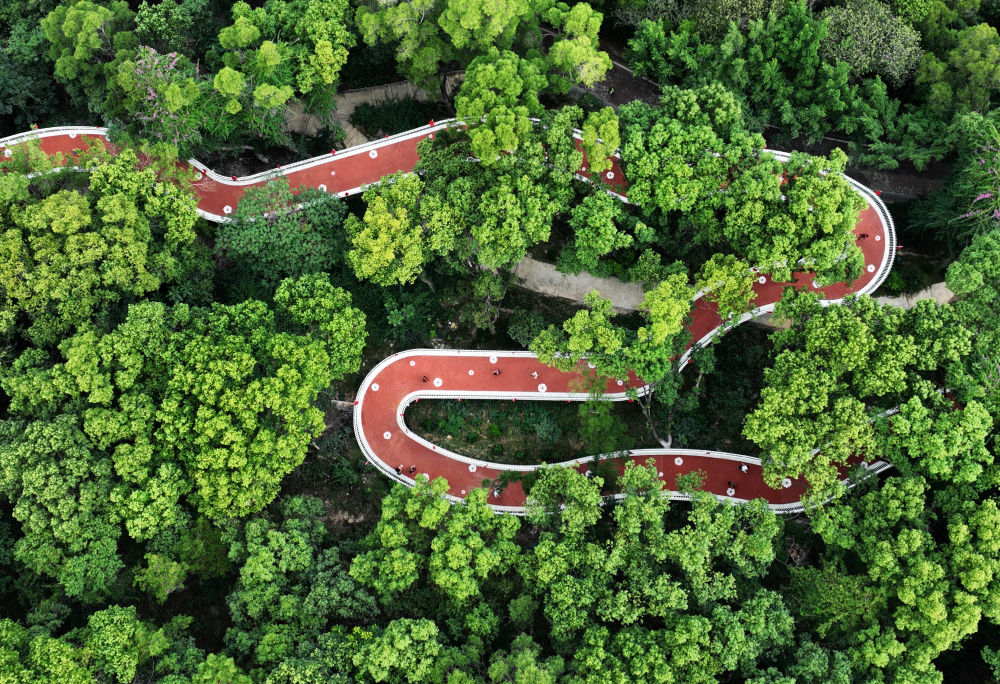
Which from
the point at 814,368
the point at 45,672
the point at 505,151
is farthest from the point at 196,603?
the point at 814,368

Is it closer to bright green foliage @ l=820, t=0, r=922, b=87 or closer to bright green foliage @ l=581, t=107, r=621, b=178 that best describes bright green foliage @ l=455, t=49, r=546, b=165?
bright green foliage @ l=581, t=107, r=621, b=178

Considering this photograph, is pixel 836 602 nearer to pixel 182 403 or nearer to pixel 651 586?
pixel 651 586

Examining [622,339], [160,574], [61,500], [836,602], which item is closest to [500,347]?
[622,339]

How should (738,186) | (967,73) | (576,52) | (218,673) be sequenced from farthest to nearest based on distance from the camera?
(967,73) → (576,52) → (738,186) → (218,673)

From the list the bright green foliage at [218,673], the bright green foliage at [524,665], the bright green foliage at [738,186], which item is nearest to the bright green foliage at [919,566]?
the bright green foliage at [738,186]

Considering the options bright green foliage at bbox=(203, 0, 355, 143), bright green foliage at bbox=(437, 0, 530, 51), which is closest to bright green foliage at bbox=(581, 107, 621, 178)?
bright green foliage at bbox=(437, 0, 530, 51)

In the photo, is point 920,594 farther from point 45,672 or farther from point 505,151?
point 45,672

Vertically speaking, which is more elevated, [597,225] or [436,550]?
[597,225]
